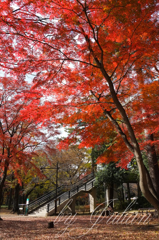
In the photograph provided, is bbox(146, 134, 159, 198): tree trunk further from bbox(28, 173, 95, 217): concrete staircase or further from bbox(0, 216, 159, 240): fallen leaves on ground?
bbox(28, 173, 95, 217): concrete staircase

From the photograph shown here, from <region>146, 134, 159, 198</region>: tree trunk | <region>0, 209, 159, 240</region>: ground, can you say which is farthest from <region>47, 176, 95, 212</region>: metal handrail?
<region>146, 134, 159, 198</region>: tree trunk

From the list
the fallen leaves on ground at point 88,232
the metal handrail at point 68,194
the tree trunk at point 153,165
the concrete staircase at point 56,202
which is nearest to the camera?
the fallen leaves on ground at point 88,232

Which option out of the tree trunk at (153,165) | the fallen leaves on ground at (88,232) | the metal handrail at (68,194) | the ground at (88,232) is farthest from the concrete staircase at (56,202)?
the tree trunk at (153,165)

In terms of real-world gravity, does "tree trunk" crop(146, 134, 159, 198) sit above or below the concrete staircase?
above

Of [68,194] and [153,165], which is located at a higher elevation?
[153,165]

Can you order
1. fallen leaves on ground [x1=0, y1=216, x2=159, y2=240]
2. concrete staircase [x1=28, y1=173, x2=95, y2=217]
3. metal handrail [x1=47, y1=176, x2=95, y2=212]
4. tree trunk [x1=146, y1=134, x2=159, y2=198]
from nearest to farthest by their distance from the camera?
fallen leaves on ground [x1=0, y1=216, x2=159, y2=240] → tree trunk [x1=146, y1=134, x2=159, y2=198] → concrete staircase [x1=28, y1=173, x2=95, y2=217] → metal handrail [x1=47, y1=176, x2=95, y2=212]

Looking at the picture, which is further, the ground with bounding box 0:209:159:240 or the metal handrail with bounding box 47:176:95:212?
the metal handrail with bounding box 47:176:95:212

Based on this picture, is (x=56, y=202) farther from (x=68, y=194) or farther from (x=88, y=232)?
(x=88, y=232)

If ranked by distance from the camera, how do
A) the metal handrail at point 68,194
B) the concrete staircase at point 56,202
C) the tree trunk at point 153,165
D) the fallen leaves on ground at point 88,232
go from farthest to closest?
1. the metal handrail at point 68,194
2. the concrete staircase at point 56,202
3. the tree trunk at point 153,165
4. the fallen leaves on ground at point 88,232

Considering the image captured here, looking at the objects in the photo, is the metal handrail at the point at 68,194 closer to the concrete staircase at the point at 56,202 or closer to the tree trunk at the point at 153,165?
the concrete staircase at the point at 56,202

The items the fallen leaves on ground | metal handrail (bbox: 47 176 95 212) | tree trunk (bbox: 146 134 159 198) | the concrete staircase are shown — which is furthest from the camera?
metal handrail (bbox: 47 176 95 212)

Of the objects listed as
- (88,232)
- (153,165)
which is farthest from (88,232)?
(153,165)

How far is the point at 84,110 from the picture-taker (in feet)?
22.7

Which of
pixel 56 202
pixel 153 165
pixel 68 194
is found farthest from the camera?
pixel 68 194
